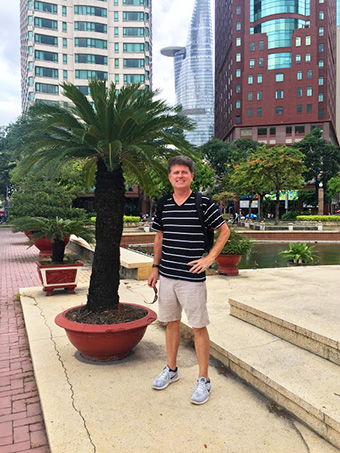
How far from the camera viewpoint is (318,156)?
49531mm

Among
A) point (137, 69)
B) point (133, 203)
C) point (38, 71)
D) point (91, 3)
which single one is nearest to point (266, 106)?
point (137, 69)

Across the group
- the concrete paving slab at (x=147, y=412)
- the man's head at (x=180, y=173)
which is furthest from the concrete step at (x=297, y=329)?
the man's head at (x=180, y=173)

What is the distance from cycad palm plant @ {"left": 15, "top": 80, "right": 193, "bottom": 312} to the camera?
4449 millimetres

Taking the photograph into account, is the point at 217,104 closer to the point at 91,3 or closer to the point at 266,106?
the point at 266,106

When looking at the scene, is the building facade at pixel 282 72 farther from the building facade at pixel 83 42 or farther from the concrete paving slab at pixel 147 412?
the concrete paving slab at pixel 147 412

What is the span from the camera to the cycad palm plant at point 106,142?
4.45 m

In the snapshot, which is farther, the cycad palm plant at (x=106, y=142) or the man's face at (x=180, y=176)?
the cycad palm plant at (x=106, y=142)

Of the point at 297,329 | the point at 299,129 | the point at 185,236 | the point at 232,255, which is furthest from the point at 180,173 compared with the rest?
the point at 299,129

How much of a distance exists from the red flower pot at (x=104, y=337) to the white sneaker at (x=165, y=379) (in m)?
0.59

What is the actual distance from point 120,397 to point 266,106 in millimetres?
63764

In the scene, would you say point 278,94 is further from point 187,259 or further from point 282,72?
point 187,259

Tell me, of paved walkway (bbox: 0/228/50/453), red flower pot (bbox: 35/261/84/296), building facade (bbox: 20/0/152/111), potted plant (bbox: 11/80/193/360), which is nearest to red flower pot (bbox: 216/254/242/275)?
red flower pot (bbox: 35/261/84/296)

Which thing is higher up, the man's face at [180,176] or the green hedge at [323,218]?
the man's face at [180,176]

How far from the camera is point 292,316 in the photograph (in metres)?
4.25
